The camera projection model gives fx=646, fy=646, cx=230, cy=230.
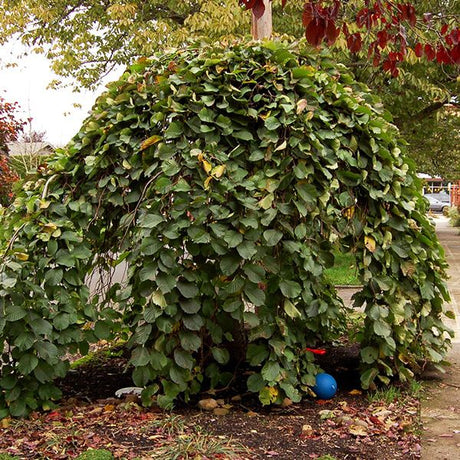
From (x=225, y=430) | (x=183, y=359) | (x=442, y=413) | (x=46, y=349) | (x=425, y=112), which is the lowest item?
(x=442, y=413)

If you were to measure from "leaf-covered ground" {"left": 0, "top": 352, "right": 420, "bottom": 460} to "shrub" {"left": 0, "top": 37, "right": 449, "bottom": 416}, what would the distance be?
0.14m

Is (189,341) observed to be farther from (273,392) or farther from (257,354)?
(273,392)

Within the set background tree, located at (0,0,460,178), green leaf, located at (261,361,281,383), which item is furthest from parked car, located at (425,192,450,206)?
green leaf, located at (261,361,281,383)

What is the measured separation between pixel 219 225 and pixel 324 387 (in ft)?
4.26

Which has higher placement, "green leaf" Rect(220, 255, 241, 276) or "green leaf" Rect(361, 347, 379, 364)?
"green leaf" Rect(220, 255, 241, 276)

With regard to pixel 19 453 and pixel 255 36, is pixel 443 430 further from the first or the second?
pixel 255 36

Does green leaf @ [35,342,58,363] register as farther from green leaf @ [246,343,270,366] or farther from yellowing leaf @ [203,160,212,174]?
yellowing leaf @ [203,160,212,174]

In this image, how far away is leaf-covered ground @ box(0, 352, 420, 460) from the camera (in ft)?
9.93

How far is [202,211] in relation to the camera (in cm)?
338

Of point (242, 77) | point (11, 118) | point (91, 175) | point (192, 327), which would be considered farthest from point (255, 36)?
point (11, 118)

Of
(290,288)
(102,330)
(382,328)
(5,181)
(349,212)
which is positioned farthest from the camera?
(5,181)

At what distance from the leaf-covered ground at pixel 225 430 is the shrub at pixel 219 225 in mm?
145

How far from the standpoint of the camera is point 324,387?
395cm

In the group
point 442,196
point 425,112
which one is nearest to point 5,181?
point 425,112
